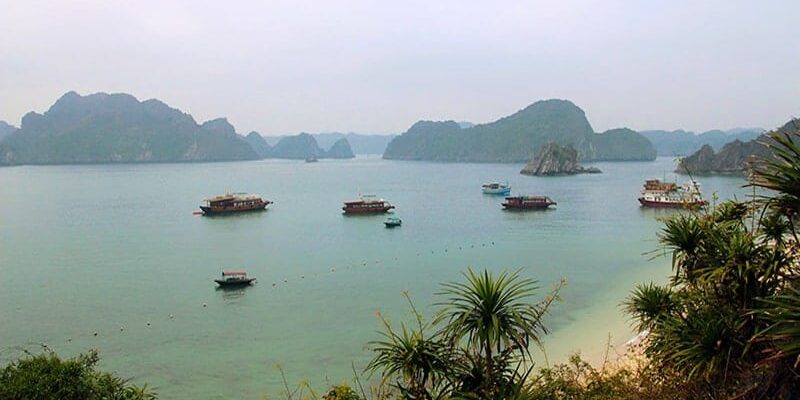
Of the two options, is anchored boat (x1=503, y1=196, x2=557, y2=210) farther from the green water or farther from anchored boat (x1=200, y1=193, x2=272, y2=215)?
anchored boat (x1=200, y1=193, x2=272, y2=215)

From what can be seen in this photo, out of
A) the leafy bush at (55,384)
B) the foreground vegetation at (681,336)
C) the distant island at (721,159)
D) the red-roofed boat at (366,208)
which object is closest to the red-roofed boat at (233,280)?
the foreground vegetation at (681,336)

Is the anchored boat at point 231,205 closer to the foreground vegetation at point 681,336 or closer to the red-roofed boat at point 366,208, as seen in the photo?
the red-roofed boat at point 366,208

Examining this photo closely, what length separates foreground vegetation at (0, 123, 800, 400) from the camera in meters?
6.55

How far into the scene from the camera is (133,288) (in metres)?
30.6

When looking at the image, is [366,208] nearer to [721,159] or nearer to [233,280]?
[233,280]

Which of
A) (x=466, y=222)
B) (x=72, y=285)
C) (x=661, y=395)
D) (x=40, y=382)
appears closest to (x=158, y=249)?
(x=72, y=285)

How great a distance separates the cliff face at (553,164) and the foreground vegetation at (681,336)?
135 m

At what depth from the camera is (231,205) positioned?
6550 cm

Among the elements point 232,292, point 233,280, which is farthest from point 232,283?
point 232,292

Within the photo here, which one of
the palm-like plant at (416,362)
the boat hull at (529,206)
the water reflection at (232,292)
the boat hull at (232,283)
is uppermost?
the palm-like plant at (416,362)

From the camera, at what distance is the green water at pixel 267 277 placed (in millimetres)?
20391

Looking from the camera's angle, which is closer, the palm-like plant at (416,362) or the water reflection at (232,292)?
the palm-like plant at (416,362)

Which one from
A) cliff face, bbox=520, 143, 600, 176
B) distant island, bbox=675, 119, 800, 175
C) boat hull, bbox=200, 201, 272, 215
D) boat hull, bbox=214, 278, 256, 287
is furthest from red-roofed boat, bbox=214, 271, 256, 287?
distant island, bbox=675, 119, 800, 175

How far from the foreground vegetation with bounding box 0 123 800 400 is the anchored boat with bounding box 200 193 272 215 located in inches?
2187
